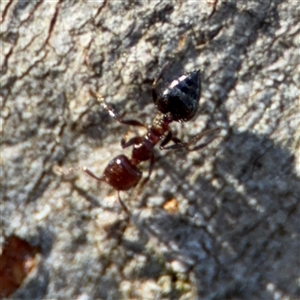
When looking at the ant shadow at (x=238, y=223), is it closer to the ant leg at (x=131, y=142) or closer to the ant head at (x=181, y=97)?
the ant head at (x=181, y=97)

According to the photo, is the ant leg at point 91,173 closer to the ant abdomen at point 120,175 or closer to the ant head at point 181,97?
the ant abdomen at point 120,175

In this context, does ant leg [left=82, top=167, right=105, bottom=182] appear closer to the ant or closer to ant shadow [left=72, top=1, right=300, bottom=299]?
the ant

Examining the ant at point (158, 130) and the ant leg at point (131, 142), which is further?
the ant leg at point (131, 142)

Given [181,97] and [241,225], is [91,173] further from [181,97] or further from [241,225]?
[241,225]

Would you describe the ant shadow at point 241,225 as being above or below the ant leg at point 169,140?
below

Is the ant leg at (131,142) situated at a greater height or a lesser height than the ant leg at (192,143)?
greater

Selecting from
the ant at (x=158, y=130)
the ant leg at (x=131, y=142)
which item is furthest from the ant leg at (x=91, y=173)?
the ant leg at (x=131, y=142)

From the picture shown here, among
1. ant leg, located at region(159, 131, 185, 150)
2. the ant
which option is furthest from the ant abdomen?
ant leg, located at region(159, 131, 185, 150)

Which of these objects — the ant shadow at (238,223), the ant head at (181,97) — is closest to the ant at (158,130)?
the ant head at (181,97)

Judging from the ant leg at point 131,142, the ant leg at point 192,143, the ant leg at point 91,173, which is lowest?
the ant leg at point 192,143
